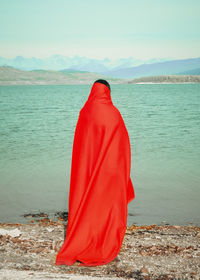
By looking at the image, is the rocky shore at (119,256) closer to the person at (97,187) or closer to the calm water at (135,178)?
the person at (97,187)

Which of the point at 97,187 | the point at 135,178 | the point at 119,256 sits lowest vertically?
the point at 135,178

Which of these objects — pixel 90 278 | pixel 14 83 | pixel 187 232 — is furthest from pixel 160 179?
pixel 14 83

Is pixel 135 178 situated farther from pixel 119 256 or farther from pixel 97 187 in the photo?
pixel 97 187

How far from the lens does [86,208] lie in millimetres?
4332

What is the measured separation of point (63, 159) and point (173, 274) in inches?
367

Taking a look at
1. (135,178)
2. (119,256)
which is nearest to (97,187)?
(119,256)

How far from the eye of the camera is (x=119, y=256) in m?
4.58

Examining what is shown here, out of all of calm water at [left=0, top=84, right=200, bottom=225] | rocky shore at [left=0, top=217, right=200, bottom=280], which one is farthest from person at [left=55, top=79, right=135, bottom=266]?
calm water at [left=0, top=84, right=200, bottom=225]

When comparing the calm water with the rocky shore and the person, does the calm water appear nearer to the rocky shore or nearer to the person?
the rocky shore

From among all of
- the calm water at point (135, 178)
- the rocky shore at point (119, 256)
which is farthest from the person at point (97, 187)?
the calm water at point (135, 178)

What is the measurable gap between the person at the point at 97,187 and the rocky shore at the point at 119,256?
19 cm

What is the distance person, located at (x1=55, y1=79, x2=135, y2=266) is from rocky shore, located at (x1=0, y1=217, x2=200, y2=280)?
7.6 inches

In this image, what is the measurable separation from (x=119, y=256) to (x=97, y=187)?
3.11 ft

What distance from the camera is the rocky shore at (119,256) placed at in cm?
402
